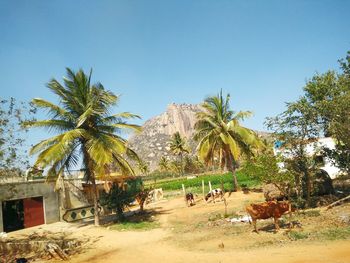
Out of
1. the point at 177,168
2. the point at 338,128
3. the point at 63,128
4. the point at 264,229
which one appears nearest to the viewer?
the point at 264,229

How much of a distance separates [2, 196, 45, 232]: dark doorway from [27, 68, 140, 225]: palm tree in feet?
13.4

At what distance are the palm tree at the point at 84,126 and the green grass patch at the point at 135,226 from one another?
1.72 metres

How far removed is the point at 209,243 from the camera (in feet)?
44.1

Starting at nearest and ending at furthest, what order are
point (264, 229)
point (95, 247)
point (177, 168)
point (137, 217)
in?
point (264, 229) → point (95, 247) → point (137, 217) → point (177, 168)

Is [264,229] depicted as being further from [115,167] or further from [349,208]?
[115,167]

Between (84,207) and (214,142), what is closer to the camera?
(84,207)

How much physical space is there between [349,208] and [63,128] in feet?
54.2

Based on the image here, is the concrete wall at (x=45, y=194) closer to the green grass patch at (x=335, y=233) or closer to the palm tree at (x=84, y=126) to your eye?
the palm tree at (x=84, y=126)

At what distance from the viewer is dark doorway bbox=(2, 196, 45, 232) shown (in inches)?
870

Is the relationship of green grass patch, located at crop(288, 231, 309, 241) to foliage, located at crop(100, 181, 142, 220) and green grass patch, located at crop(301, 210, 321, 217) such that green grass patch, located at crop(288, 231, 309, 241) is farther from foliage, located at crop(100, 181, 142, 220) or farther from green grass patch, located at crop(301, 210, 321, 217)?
foliage, located at crop(100, 181, 142, 220)

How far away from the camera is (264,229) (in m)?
14.3

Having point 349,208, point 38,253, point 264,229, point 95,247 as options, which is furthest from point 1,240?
point 349,208

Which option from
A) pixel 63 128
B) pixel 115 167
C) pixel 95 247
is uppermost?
pixel 63 128

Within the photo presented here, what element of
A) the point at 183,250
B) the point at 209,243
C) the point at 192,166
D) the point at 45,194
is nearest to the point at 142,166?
the point at 45,194
